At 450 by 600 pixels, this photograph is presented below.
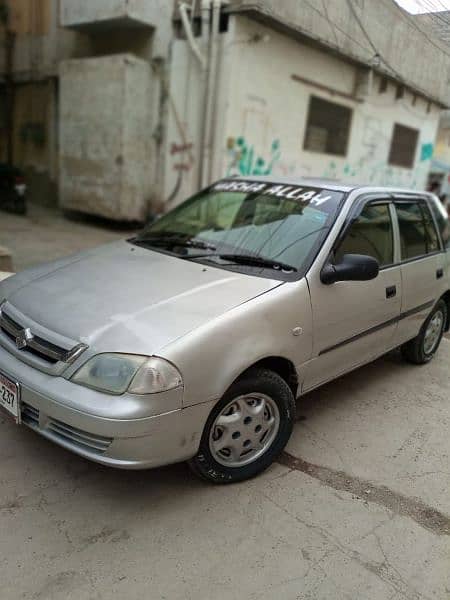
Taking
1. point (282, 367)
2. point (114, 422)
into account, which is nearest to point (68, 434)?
point (114, 422)

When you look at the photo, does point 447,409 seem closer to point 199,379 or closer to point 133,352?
point 199,379

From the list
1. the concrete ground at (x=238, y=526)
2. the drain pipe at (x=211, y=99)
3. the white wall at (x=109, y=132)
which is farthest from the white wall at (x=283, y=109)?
the concrete ground at (x=238, y=526)

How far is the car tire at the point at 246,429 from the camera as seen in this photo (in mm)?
2523

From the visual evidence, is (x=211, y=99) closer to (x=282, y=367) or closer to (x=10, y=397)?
(x=282, y=367)

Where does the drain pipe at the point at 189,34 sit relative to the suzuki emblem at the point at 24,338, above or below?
above

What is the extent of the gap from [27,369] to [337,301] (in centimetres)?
178

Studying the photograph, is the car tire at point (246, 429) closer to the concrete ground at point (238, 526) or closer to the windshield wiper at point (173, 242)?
the concrete ground at point (238, 526)

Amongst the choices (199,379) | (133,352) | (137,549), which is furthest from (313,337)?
(137,549)

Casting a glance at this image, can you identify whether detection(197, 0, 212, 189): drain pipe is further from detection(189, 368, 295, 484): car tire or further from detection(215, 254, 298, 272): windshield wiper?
detection(189, 368, 295, 484): car tire

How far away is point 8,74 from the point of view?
1227 cm

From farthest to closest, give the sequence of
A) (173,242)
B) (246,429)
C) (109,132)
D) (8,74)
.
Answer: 1. (8,74)
2. (109,132)
3. (173,242)
4. (246,429)

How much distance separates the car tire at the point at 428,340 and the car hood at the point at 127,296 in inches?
86.3

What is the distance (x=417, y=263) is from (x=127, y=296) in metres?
2.46

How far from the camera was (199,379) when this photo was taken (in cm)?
231
